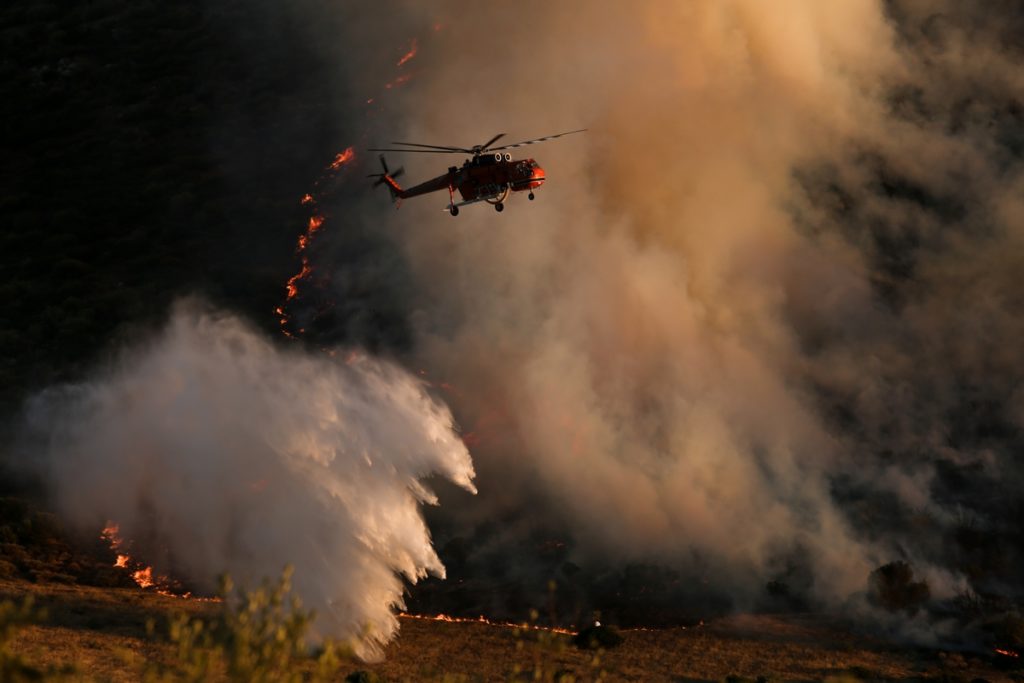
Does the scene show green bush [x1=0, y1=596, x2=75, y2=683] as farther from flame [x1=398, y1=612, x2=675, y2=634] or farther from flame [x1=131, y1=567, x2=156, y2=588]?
flame [x1=131, y1=567, x2=156, y2=588]

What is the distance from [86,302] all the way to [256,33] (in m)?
53.7

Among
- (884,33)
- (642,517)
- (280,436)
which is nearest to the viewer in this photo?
(280,436)

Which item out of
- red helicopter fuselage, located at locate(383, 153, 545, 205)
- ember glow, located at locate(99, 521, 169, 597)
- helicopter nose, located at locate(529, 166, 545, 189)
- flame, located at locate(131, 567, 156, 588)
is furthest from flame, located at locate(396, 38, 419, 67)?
flame, located at locate(131, 567, 156, 588)

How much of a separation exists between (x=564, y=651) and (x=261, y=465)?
21.6 m

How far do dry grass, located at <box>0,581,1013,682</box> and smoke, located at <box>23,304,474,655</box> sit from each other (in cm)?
343

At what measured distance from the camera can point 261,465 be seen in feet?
219

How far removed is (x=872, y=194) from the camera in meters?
107

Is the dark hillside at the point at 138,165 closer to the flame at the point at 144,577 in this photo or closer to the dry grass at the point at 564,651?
the flame at the point at 144,577

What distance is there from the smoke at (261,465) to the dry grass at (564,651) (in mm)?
3425

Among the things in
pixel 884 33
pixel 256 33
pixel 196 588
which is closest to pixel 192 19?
pixel 256 33

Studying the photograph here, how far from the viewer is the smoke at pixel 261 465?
61.4 meters

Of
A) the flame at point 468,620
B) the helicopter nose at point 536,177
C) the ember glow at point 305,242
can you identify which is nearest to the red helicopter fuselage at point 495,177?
the helicopter nose at point 536,177

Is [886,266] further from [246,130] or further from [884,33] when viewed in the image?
[246,130]

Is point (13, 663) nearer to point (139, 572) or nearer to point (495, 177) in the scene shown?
point (139, 572)
